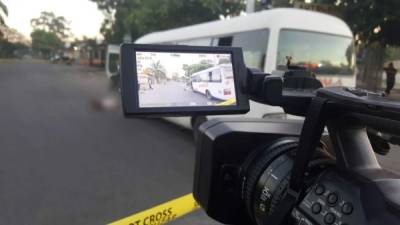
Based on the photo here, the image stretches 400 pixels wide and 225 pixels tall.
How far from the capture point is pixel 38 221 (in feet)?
13.1

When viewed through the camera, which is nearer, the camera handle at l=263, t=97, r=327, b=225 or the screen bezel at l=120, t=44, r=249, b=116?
the camera handle at l=263, t=97, r=327, b=225

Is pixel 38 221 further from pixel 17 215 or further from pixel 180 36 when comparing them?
pixel 180 36

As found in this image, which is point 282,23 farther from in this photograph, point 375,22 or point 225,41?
point 375,22

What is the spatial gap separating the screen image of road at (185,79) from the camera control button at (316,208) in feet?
1.51

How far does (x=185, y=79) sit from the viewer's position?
1450mm

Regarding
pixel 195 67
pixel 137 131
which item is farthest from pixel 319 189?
pixel 137 131

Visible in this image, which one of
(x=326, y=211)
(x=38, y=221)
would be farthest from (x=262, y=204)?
(x=38, y=221)

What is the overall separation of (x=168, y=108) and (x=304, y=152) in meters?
0.41

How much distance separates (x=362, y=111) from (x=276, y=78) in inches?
14.8

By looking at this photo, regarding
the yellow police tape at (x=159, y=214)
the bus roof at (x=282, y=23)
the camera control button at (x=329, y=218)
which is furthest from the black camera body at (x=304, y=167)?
the bus roof at (x=282, y=23)

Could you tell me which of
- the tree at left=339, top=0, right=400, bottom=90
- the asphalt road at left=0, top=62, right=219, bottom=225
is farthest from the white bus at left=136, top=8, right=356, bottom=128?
the tree at left=339, top=0, right=400, bottom=90

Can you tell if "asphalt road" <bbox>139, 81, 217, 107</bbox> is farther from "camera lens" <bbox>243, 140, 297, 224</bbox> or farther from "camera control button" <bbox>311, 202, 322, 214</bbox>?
"camera control button" <bbox>311, 202, 322, 214</bbox>

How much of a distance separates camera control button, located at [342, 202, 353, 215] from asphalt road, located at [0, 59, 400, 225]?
0.29m

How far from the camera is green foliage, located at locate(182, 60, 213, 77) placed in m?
1.42
